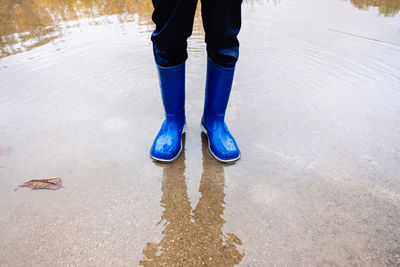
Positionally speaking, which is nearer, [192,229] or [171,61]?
[192,229]

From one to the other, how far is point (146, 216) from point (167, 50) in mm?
648

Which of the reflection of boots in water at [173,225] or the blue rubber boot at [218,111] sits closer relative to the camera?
the reflection of boots in water at [173,225]

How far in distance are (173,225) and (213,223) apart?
0.15 metres

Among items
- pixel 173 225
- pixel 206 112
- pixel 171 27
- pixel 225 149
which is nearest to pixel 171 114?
pixel 206 112

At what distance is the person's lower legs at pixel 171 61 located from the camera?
0.83 metres

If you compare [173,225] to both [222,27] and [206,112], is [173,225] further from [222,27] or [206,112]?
[222,27]

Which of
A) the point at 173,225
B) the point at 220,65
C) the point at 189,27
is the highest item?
the point at 189,27

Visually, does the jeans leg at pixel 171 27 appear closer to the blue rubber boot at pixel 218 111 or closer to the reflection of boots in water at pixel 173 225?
the blue rubber boot at pixel 218 111

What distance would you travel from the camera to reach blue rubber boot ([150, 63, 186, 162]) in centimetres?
104

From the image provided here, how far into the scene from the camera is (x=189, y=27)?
90 centimetres

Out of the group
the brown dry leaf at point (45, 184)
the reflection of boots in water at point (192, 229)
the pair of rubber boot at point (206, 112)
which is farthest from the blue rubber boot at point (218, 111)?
the brown dry leaf at point (45, 184)

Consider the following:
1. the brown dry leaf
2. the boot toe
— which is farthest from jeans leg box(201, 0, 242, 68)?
the brown dry leaf

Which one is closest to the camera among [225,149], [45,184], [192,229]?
[192,229]

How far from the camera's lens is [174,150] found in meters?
1.10
